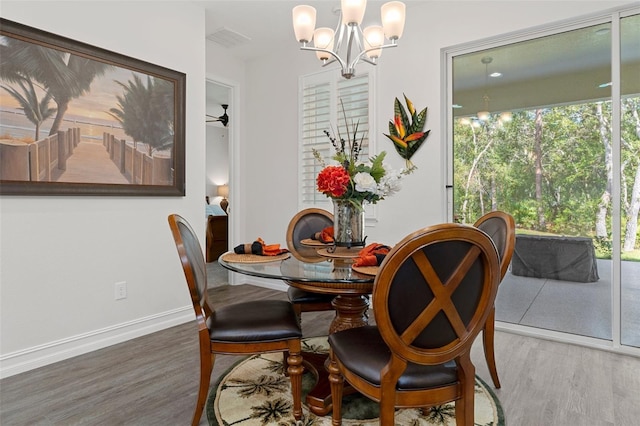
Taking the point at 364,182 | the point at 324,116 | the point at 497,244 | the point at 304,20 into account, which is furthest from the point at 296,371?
the point at 324,116

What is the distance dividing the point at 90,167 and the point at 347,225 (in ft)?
6.37

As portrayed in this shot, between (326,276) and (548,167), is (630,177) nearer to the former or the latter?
(548,167)

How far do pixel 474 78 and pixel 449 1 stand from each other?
2.28 ft

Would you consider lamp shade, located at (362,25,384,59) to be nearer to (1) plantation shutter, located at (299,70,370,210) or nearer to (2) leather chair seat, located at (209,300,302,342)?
(1) plantation shutter, located at (299,70,370,210)

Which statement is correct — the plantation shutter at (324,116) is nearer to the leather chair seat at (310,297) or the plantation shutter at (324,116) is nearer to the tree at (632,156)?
the leather chair seat at (310,297)

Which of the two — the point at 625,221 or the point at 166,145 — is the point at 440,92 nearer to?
the point at 625,221

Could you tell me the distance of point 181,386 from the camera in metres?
2.09

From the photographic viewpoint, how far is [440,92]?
3.24m

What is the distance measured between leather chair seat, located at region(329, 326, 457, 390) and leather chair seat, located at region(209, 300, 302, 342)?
11.2 inches

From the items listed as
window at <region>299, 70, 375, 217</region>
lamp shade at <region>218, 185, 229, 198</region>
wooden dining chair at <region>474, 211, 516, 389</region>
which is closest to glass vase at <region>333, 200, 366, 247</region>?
wooden dining chair at <region>474, 211, 516, 389</region>

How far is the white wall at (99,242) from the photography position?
232 cm

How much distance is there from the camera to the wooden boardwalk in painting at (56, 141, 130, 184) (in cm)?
254

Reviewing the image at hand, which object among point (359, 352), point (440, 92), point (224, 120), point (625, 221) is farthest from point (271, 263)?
point (224, 120)

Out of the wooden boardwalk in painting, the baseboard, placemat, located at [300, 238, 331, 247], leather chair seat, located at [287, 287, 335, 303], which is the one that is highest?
the wooden boardwalk in painting
